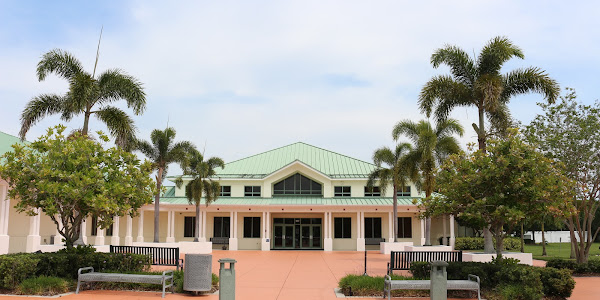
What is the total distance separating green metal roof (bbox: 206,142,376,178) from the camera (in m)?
39.9

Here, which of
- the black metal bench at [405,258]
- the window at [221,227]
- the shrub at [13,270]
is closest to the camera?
the shrub at [13,270]

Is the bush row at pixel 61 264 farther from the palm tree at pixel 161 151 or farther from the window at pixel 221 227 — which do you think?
the window at pixel 221 227

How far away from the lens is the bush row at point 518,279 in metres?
11.4

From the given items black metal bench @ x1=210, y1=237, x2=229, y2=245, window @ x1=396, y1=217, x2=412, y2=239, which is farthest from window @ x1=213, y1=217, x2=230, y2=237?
window @ x1=396, y1=217, x2=412, y2=239

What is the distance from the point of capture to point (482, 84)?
1862cm

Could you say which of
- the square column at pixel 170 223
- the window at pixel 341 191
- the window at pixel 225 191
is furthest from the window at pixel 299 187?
the square column at pixel 170 223

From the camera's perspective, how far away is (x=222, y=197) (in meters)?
39.1

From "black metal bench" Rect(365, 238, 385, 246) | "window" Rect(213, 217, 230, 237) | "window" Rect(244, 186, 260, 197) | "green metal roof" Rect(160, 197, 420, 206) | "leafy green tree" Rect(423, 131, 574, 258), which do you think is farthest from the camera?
"window" Rect(244, 186, 260, 197)

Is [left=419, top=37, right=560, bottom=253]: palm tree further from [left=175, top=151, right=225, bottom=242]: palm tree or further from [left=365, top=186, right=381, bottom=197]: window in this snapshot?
[left=365, top=186, right=381, bottom=197]: window

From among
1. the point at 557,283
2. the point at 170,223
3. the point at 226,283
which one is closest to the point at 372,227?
the point at 170,223

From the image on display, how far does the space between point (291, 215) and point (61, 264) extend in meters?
25.9

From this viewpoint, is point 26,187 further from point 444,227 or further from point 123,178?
point 444,227

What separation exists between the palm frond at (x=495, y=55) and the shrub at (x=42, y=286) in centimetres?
1580

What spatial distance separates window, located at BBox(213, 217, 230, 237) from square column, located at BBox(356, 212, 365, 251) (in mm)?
9530
